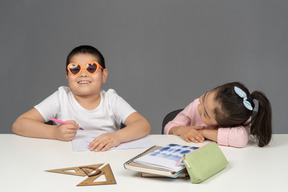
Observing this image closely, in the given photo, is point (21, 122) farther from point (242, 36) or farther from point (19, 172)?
point (242, 36)

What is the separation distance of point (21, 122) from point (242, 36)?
302cm

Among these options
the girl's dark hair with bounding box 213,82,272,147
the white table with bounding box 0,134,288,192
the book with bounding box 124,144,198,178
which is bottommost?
the white table with bounding box 0,134,288,192

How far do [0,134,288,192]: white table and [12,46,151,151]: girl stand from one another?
0.18m

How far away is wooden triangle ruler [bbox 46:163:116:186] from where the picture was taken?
1579 mm

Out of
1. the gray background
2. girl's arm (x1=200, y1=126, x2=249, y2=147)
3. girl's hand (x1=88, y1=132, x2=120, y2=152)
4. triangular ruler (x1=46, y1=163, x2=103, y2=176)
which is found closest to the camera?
triangular ruler (x1=46, y1=163, x2=103, y2=176)

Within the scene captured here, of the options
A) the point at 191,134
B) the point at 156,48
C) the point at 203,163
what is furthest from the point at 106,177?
the point at 156,48

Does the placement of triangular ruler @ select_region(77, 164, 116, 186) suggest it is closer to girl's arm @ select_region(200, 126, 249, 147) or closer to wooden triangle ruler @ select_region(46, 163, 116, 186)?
wooden triangle ruler @ select_region(46, 163, 116, 186)

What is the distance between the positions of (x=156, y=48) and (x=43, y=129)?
249cm

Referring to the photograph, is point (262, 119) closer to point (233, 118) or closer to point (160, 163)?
point (233, 118)

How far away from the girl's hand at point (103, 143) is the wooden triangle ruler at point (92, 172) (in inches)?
10.6

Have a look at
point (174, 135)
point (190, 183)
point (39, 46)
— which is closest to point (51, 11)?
point (39, 46)

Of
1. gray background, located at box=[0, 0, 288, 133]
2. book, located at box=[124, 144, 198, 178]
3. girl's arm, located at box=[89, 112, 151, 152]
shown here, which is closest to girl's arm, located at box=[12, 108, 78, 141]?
girl's arm, located at box=[89, 112, 151, 152]

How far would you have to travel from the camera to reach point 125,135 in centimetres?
224

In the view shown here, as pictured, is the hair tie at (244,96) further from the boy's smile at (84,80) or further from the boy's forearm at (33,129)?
the boy's forearm at (33,129)
